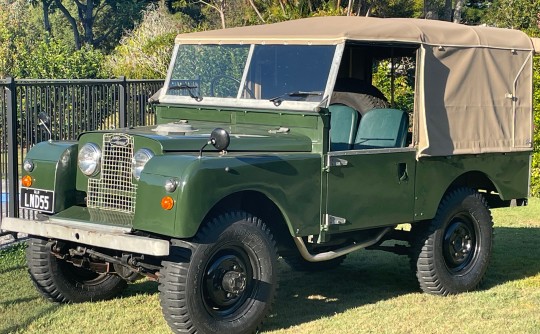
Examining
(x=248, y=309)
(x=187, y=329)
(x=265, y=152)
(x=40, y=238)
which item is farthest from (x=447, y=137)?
(x=40, y=238)

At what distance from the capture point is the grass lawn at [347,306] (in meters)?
6.45

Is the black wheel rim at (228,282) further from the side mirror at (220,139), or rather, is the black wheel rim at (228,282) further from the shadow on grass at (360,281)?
the side mirror at (220,139)

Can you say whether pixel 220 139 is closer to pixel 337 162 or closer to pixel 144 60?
pixel 337 162

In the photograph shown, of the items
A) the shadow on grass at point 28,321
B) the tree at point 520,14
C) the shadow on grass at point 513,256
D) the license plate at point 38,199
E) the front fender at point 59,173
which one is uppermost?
the tree at point 520,14

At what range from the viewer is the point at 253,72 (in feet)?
23.0

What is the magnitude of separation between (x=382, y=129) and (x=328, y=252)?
1.35 m

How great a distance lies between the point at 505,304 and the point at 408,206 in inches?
46.0

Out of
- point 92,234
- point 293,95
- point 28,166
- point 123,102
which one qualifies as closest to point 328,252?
point 293,95

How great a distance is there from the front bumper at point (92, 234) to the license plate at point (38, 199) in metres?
0.21

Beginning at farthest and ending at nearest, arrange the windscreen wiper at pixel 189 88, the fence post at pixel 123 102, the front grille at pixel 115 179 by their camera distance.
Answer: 1. the fence post at pixel 123 102
2. the windscreen wiper at pixel 189 88
3. the front grille at pixel 115 179

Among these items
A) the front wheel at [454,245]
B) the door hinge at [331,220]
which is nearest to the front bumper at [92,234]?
the door hinge at [331,220]

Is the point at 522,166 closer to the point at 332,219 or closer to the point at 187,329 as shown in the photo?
the point at 332,219

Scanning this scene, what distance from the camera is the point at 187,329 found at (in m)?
5.73

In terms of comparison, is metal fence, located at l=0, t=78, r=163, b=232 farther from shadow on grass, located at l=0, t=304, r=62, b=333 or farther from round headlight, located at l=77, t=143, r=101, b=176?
round headlight, located at l=77, t=143, r=101, b=176
